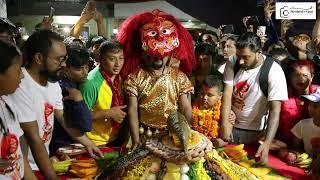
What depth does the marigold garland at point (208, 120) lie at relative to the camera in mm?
2963

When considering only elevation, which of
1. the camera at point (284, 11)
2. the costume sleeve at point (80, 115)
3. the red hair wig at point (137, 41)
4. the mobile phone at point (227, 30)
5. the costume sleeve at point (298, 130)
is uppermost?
the camera at point (284, 11)

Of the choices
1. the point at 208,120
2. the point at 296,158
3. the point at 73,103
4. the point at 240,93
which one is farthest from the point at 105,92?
the point at 296,158

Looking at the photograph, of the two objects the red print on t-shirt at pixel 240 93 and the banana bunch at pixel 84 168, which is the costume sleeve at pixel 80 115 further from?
the red print on t-shirt at pixel 240 93

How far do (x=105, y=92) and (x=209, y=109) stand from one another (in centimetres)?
76

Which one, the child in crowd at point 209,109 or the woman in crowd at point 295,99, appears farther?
the child in crowd at point 209,109

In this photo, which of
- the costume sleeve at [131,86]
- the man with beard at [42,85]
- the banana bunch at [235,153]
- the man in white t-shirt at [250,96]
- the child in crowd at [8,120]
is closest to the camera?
the child in crowd at [8,120]

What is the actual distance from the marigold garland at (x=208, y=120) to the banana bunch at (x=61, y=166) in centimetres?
101

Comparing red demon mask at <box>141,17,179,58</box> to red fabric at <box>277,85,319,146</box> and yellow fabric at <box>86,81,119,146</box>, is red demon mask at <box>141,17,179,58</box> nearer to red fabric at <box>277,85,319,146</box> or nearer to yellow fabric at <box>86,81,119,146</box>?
yellow fabric at <box>86,81,119,146</box>

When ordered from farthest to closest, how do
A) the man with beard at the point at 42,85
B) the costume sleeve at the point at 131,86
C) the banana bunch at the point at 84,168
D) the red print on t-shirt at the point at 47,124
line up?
1. the costume sleeve at the point at 131,86
2. the banana bunch at the point at 84,168
3. the red print on t-shirt at the point at 47,124
4. the man with beard at the point at 42,85

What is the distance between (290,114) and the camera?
2.80 metres

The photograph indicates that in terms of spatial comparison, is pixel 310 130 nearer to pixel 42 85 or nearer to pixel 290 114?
pixel 290 114

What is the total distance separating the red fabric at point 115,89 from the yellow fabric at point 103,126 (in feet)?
0.07

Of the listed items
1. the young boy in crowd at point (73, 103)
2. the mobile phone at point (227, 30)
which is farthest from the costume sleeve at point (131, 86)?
the mobile phone at point (227, 30)
